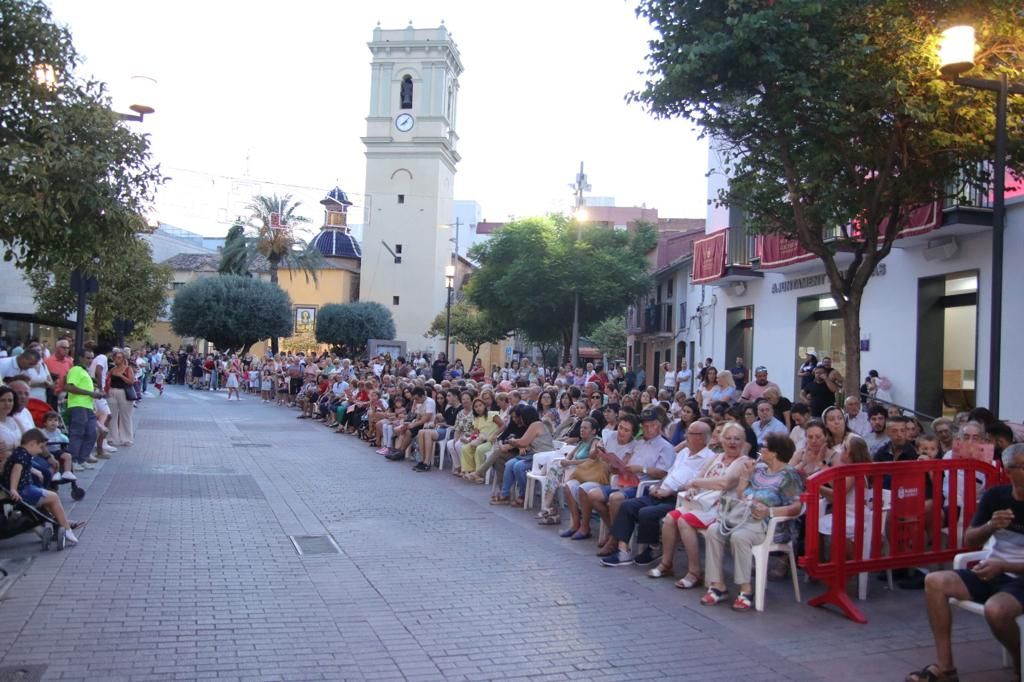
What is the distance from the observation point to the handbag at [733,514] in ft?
24.3

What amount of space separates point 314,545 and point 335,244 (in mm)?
66332

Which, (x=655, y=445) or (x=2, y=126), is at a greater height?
(x=2, y=126)

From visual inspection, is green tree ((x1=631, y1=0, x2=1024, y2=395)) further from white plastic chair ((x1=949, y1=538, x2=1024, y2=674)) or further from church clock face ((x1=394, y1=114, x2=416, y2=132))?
church clock face ((x1=394, y1=114, x2=416, y2=132))

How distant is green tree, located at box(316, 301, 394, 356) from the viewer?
210 ft

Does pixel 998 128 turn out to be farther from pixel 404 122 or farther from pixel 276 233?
pixel 404 122

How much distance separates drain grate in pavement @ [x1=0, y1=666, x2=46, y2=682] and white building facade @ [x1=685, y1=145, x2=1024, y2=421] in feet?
39.2

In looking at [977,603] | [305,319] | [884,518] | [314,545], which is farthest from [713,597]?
[305,319]

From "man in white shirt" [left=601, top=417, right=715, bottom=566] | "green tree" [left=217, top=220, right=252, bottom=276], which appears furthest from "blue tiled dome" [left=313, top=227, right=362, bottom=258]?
"man in white shirt" [left=601, top=417, right=715, bottom=566]

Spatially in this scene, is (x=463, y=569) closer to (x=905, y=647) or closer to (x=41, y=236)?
(x=905, y=647)

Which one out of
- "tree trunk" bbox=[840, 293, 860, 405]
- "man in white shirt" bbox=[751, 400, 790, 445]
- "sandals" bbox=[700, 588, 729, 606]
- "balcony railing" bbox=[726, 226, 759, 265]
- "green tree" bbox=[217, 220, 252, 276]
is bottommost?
"sandals" bbox=[700, 588, 729, 606]

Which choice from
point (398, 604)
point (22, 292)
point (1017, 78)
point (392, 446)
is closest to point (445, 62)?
point (22, 292)

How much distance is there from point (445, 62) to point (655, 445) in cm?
6027

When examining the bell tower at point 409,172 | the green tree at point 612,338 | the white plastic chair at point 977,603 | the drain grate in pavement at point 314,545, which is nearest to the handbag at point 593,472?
the drain grate in pavement at point 314,545

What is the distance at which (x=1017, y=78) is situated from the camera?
10.9 meters
